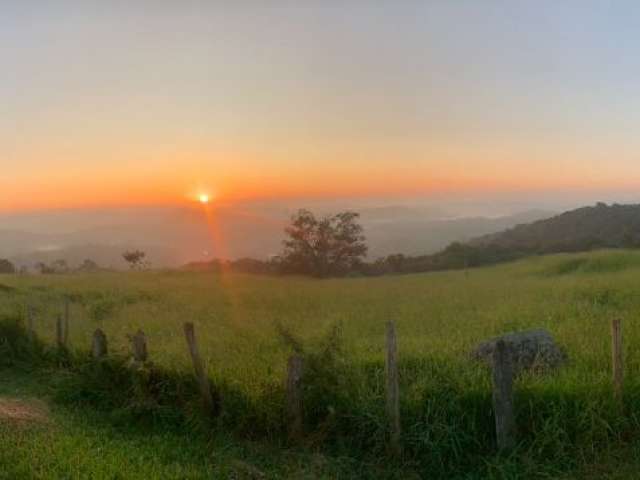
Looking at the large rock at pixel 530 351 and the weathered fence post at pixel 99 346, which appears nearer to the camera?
the large rock at pixel 530 351

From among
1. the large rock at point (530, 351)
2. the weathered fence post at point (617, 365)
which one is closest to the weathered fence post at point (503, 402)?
the weathered fence post at point (617, 365)

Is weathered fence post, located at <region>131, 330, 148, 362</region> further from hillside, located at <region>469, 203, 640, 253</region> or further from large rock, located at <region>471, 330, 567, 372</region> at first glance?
hillside, located at <region>469, 203, 640, 253</region>

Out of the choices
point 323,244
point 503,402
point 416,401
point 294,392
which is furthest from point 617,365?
point 323,244

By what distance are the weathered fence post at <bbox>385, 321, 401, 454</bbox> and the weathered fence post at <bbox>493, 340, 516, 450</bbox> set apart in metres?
1.35

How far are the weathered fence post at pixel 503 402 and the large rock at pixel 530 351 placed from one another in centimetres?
211

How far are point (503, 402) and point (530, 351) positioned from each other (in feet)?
Answer: 9.56

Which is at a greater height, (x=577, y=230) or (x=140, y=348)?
(x=577, y=230)

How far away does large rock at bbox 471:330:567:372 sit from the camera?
9.80m

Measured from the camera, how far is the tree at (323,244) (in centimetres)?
6362

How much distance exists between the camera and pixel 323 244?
6444 cm

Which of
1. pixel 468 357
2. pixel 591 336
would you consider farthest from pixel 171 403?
pixel 591 336

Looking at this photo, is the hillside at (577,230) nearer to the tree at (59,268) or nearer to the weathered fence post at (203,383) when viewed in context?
the tree at (59,268)

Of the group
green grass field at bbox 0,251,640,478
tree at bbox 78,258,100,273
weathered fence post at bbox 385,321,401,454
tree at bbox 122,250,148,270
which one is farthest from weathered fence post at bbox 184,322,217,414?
tree at bbox 122,250,148,270

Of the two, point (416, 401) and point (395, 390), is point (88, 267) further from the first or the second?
point (395, 390)
